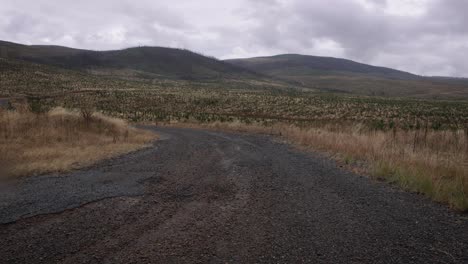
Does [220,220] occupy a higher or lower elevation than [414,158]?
lower

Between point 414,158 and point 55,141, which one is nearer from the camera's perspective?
point 414,158

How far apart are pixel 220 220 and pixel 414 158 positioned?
6.86 metres

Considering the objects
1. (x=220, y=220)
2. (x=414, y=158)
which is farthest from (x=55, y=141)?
(x=414, y=158)

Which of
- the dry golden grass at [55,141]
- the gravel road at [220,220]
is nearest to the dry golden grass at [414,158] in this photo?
the gravel road at [220,220]

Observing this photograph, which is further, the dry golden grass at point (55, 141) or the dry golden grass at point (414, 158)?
the dry golden grass at point (55, 141)

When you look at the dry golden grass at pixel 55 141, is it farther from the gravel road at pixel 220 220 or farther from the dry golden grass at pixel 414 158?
the dry golden grass at pixel 414 158

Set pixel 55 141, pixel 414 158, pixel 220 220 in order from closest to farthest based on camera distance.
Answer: pixel 220 220
pixel 414 158
pixel 55 141

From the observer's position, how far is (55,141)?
1273cm

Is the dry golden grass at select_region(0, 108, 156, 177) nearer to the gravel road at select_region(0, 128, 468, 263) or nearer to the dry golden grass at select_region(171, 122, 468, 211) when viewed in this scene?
the gravel road at select_region(0, 128, 468, 263)

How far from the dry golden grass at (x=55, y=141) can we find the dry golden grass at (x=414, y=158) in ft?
25.6

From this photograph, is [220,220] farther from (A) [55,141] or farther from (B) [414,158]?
(A) [55,141]

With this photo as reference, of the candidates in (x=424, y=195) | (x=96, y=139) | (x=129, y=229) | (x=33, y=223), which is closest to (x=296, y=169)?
(x=424, y=195)

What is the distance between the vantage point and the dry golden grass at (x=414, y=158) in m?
7.01

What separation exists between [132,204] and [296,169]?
5050mm
